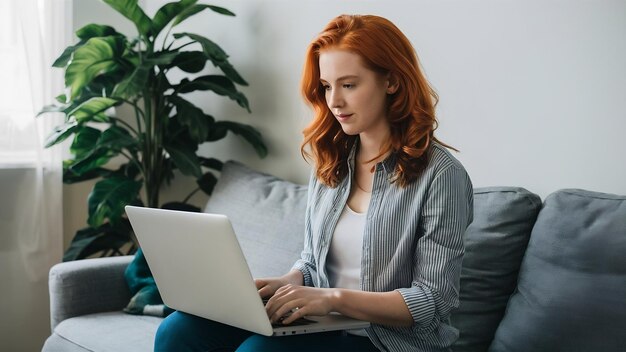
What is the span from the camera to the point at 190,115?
9.28 feet

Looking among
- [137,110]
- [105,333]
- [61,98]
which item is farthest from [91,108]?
[105,333]

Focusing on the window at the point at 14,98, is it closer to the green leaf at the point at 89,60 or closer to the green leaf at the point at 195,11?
the green leaf at the point at 89,60

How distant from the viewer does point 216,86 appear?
286cm

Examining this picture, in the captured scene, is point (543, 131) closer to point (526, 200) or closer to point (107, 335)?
point (526, 200)

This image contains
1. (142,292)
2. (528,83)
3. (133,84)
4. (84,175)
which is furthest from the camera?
(84,175)

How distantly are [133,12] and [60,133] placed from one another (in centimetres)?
49

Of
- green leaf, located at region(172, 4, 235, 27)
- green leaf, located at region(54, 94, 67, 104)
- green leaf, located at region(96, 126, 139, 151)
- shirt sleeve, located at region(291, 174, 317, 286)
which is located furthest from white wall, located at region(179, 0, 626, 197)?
green leaf, located at region(54, 94, 67, 104)

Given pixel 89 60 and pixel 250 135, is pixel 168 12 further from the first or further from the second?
pixel 250 135

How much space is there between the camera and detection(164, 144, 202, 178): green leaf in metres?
2.83

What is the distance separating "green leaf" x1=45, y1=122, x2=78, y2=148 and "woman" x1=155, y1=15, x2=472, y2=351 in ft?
4.36

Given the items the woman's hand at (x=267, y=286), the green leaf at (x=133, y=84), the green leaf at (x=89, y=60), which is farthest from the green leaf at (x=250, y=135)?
the woman's hand at (x=267, y=286)

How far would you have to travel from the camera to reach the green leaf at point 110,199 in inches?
111

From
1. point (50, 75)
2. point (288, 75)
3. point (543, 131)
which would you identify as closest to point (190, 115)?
point (288, 75)

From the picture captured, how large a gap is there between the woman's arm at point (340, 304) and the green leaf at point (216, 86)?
1481 mm
